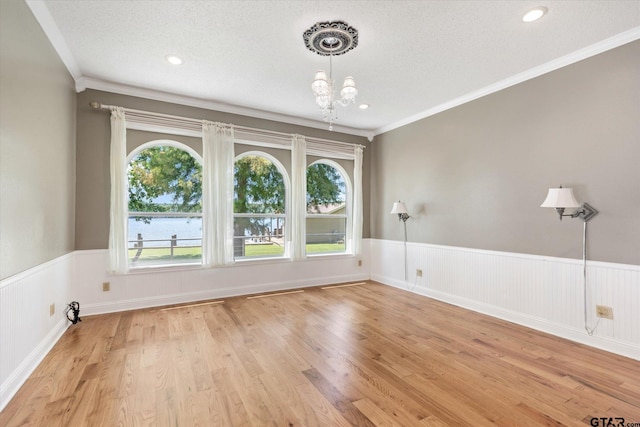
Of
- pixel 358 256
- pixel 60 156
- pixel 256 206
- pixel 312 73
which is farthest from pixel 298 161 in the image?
pixel 60 156

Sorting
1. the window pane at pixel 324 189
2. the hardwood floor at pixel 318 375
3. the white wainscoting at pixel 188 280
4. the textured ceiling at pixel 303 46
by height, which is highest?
the textured ceiling at pixel 303 46

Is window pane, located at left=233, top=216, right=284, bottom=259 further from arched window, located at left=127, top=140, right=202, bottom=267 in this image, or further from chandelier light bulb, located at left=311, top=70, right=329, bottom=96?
chandelier light bulb, located at left=311, top=70, right=329, bottom=96

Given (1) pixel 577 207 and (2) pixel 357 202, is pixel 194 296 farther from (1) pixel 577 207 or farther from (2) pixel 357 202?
(1) pixel 577 207

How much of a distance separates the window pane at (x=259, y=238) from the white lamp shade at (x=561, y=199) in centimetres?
358

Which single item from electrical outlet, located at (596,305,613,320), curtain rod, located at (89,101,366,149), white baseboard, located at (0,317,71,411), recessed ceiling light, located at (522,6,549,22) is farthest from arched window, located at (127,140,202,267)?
electrical outlet, located at (596,305,613,320)

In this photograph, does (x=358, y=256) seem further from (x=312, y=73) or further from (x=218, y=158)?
(x=312, y=73)

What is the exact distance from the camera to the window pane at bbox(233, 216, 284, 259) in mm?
4648

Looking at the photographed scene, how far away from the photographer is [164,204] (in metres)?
4.14

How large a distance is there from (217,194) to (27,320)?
236cm

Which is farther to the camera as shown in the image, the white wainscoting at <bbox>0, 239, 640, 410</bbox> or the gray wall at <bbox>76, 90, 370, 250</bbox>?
the gray wall at <bbox>76, 90, 370, 250</bbox>

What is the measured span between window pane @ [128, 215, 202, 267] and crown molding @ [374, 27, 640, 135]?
3911mm

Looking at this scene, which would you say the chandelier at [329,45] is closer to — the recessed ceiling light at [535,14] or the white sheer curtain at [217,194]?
the recessed ceiling light at [535,14]

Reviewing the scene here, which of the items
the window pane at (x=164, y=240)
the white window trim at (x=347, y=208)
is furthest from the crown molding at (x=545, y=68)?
the window pane at (x=164, y=240)

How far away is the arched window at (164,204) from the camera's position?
400cm
